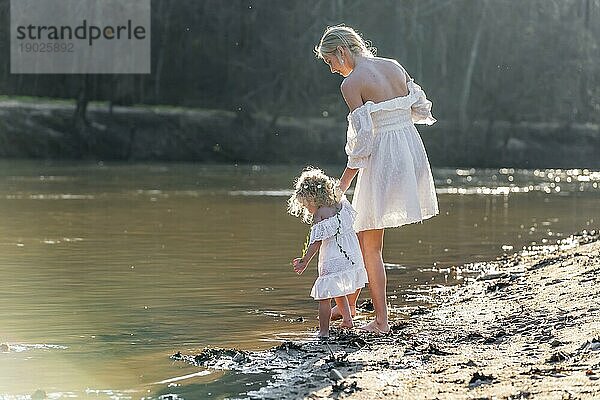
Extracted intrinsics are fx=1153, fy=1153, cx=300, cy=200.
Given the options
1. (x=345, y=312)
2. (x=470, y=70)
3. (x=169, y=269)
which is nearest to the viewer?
(x=345, y=312)

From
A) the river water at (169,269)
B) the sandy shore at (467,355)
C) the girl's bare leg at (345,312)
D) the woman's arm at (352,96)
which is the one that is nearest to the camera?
the sandy shore at (467,355)

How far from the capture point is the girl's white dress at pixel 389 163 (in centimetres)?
642

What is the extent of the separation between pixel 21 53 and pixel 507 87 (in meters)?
17.8

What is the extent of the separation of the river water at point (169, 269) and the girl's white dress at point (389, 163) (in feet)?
2.77

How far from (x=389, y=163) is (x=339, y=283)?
0.73m

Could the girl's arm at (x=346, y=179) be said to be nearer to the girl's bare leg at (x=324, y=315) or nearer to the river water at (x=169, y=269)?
the girl's bare leg at (x=324, y=315)

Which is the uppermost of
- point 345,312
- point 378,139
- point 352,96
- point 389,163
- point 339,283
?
point 352,96

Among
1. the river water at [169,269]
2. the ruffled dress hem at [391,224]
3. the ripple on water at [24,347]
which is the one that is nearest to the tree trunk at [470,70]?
the river water at [169,269]

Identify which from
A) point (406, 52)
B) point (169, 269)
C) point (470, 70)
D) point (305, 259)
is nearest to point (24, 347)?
point (305, 259)

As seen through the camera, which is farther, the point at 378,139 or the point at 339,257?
the point at 378,139

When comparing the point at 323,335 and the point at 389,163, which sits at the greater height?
the point at 389,163

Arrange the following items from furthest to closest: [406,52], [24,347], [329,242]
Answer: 1. [406,52]
2. [329,242]
3. [24,347]

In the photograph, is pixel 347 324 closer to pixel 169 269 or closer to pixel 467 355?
pixel 467 355

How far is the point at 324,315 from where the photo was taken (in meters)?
6.33
